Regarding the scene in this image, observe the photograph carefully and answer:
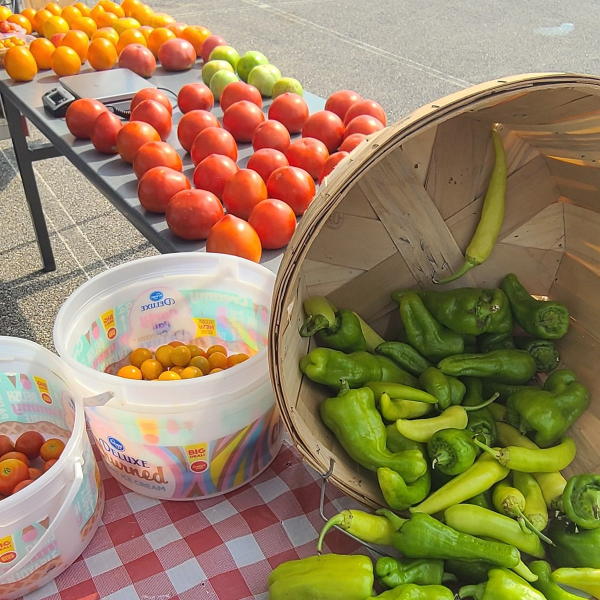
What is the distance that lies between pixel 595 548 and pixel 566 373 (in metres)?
0.27

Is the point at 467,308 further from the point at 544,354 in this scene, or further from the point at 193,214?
the point at 193,214

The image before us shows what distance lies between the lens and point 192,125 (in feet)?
5.06

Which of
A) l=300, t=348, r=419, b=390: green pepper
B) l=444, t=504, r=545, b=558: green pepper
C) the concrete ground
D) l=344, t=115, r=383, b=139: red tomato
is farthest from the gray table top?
the concrete ground

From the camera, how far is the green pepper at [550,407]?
0.88 m

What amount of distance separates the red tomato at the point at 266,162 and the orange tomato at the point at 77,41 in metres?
1.00

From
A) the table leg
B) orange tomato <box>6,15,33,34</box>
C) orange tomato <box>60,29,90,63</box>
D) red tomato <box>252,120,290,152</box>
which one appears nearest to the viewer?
red tomato <box>252,120,290,152</box>

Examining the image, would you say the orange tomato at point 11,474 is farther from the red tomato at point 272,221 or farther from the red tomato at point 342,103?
the red tomato at point 342,103

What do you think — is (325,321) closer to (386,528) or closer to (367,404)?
(367,404)

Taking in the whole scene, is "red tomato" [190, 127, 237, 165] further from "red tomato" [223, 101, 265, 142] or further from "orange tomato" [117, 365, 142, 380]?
"orange tomato" [117, 365, 142, 380]

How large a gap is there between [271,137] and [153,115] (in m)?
0.30

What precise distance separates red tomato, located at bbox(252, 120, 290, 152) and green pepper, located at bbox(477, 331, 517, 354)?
715 mm

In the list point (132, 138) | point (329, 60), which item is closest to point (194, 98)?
point (132, 138)

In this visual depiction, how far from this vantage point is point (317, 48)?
4977 mm

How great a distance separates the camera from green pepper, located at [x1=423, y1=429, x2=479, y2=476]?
81 cm
